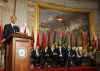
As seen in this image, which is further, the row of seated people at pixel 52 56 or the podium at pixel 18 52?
the row of seated people at pixel 52 56

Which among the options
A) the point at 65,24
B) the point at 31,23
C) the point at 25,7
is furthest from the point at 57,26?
the point at 25,7

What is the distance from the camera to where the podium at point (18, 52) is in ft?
11.5

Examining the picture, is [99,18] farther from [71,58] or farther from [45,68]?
[45,68]

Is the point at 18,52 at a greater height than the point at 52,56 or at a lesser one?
greater

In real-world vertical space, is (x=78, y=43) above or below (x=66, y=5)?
below

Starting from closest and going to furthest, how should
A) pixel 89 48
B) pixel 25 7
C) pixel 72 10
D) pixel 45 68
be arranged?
pixel 45 68 → pixel 25 7 → pixel 89 48 → pixel 72 10

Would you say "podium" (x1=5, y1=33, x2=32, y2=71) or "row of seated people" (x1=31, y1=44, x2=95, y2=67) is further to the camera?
"row of seated people" (x1=31, y1=44, x2=95, y2=67)

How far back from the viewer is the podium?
351cm

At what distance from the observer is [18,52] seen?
3629 millimetres

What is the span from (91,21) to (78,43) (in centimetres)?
204

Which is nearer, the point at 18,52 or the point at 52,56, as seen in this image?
the point at 18,52

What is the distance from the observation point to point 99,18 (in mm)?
10727

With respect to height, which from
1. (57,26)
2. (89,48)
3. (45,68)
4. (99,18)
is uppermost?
(99,18)

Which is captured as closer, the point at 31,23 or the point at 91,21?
the point at 31,23
